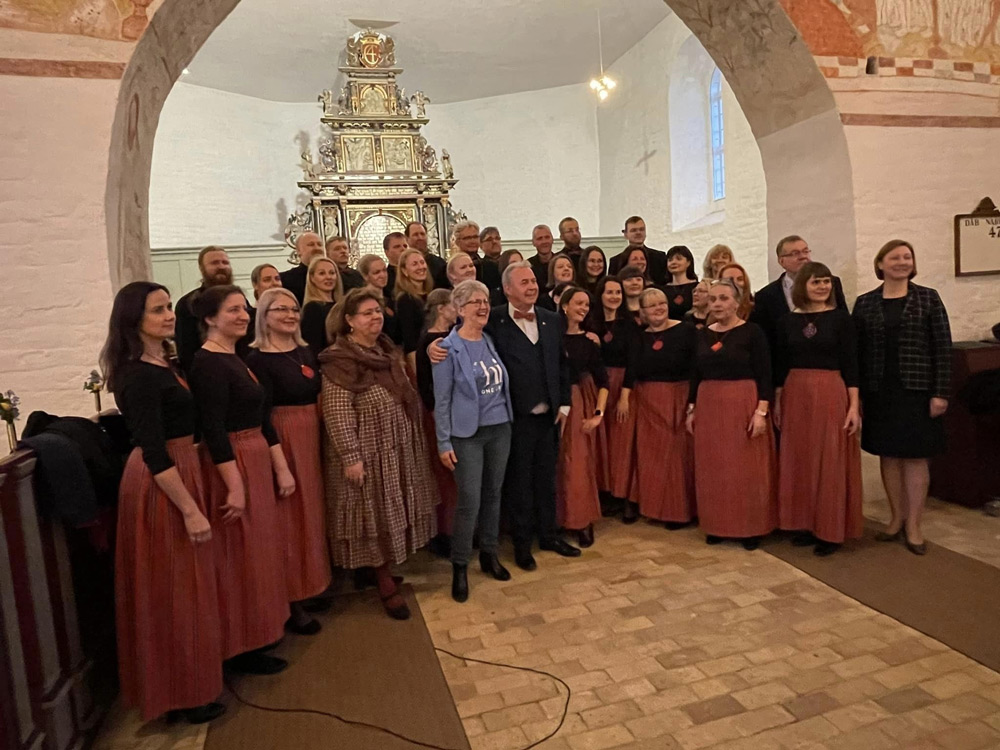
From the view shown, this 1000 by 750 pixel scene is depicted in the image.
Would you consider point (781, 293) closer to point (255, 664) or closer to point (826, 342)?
point (826, 342)

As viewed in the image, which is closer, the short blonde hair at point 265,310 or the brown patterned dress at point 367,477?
the short blonde hair at point 265,310

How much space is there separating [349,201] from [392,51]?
2329 mm

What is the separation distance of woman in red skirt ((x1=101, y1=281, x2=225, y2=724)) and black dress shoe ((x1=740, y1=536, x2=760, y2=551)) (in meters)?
2.82

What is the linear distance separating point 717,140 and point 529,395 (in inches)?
289

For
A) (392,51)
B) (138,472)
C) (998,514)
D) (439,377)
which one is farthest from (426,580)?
(392,51)

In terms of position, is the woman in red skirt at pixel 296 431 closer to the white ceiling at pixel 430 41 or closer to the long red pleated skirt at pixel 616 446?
the long red pleated skirt at pixel 616 446

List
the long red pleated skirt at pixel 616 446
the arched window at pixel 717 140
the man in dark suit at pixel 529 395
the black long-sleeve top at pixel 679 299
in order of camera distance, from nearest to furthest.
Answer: the man in dark suit at pixel 529 395 → the long red pleated skirt at pixel 616 446 → the black long-sleeve top at pixel 679 299 → the arched window at pixel 717 140

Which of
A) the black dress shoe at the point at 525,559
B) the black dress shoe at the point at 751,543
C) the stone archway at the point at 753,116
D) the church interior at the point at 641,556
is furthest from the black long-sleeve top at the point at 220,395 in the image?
the black dress shoe at the point at 751,543

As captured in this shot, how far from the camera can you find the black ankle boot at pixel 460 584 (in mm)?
3428

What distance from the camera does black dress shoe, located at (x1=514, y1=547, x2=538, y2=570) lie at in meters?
3.72

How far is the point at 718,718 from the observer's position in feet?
7.84

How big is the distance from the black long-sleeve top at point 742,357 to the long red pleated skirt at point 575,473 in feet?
2.47

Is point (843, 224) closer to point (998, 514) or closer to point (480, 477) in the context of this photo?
point (998, 514)

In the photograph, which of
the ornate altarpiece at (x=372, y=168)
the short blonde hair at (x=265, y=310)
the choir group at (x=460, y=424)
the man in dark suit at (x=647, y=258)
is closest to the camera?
the choir group at (x=460, y=424)
